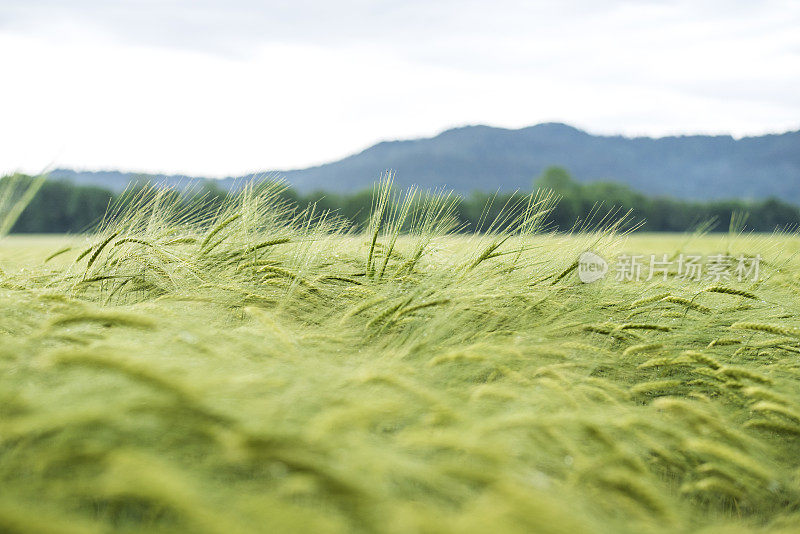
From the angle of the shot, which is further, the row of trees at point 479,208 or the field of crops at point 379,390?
the row of trees at point 479,208

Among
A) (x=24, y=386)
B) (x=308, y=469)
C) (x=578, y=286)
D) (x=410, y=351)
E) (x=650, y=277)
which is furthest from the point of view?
(x=650, y=277)

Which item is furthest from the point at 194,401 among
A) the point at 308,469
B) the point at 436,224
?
the point at 436,224

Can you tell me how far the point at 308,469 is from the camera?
1.05 metres

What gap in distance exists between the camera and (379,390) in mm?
1362

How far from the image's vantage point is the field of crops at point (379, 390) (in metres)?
1.04

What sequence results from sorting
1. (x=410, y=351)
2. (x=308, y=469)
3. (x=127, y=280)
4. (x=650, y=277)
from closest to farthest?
(x=308, y=469), (x=410, y=351), (x=127, y=280), (x=650, y=277)

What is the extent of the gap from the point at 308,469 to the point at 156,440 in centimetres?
32

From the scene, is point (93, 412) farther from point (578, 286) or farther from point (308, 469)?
point (578, 286)

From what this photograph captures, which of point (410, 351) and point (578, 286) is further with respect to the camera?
point (578, 286)

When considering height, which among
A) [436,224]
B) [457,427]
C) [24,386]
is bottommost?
[457,427]

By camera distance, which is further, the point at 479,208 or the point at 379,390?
the point at 479,208

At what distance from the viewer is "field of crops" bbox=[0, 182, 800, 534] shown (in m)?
1.04

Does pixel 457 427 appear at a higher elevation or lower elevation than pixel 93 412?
lower

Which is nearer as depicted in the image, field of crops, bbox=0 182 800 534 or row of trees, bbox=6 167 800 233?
field of crops, bbox=0 182 800 534
